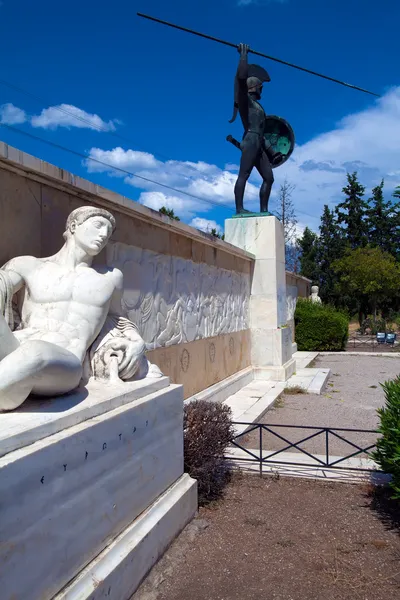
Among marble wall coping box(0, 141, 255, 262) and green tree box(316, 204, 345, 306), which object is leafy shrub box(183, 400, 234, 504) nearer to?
marble wall coping box(0, 141, 255, 262)

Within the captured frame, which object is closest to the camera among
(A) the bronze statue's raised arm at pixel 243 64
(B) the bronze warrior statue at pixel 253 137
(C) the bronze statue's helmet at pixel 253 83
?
(A) the bronze statue's raised arm at pixel 243 64

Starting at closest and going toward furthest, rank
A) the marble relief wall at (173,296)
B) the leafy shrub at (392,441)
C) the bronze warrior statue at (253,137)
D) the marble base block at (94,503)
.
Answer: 1. the marble base block at (94,503)
2. the leafy shrub at (392,441)
3. the marble relief wall at (173,296)
4. the bronze warrior statue at (253,137)

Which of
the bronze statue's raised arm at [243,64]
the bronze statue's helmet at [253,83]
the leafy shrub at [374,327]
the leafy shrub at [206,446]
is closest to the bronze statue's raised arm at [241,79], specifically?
the bronze statue's raised arm at [243,64]

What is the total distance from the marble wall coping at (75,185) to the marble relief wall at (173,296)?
36 cm

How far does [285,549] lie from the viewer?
11.0 ft

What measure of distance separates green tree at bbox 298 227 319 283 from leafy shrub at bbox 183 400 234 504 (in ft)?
112

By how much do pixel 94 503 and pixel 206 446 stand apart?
1.89m

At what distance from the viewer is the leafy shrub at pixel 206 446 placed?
13.3ft

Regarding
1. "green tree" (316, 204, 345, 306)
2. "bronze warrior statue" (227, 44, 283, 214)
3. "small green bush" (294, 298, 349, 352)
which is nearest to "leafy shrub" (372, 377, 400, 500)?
"bronze warrior statue" (227, 44, 283, 214)

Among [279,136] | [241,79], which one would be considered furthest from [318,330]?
[241,79]

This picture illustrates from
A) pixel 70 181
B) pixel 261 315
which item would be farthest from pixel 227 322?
pixel 70 181

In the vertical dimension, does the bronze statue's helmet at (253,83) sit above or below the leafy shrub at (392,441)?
above

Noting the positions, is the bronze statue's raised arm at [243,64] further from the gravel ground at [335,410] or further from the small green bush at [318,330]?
the small green bush at [318,330]

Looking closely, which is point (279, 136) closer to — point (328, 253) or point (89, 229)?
point (89, 229)
